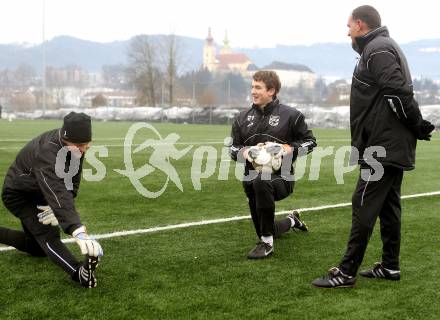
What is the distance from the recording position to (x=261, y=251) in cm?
541

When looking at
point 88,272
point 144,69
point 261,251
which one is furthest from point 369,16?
point 144,69

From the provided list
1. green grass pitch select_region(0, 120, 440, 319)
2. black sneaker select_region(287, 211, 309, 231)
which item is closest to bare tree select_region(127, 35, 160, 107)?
green grass pitch select_region(0, 120, 440, 319)

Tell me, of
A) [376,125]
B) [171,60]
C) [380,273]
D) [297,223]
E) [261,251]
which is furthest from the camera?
[171,60]

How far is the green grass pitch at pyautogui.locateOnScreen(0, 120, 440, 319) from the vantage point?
404cm

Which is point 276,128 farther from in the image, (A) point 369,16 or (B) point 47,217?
(B) point 47,217

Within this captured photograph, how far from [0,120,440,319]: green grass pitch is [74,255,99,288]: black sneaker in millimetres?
67

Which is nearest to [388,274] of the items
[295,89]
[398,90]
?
[398,90]

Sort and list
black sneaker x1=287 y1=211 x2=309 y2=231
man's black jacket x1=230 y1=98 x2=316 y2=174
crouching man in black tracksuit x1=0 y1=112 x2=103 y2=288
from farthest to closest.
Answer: black sneaker x1=287 y1=211 x2=309 y2=231 < man's black jacket x1=230 y1=98 x2=316 y2=174 < crouching man in black tracksuit x1=0 y1=112 x2=103 y2=288

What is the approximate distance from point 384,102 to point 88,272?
238cm

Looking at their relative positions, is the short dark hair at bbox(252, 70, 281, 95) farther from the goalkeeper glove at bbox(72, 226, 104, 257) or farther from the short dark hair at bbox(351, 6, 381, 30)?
the goalkeeper glove at bbox(72, 226, 104, 257)

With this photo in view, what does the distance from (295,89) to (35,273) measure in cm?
5412

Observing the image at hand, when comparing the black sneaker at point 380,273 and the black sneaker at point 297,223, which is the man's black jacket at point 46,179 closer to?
the black sneaker at point 380,273

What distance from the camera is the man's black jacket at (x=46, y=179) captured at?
4.35 m

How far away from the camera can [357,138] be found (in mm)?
4520
